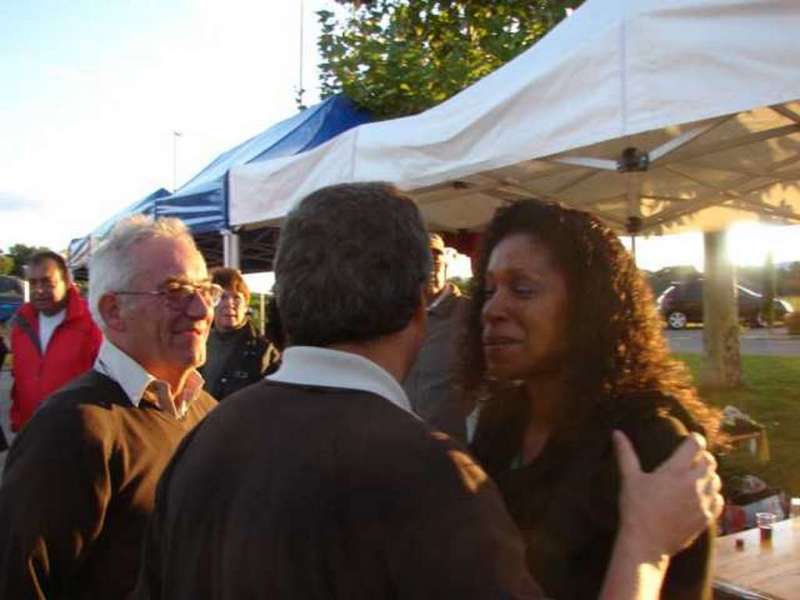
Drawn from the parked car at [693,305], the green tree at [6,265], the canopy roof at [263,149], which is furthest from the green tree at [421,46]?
the green tree at [6,265]

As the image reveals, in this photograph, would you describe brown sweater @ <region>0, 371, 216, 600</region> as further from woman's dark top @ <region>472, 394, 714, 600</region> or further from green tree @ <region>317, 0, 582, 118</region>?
green tree @ <region>317, 0, 582, 118</region>

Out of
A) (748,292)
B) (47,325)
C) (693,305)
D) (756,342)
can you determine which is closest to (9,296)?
(47,325)

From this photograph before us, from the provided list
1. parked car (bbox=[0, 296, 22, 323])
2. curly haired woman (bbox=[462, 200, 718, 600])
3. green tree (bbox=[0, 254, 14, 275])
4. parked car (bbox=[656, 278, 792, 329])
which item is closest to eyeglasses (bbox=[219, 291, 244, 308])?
curly haired woman (bbox=[462, 200, 718, 600])

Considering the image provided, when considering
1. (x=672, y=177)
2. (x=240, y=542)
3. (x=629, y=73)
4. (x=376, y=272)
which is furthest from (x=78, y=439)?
(x=672, y=177)

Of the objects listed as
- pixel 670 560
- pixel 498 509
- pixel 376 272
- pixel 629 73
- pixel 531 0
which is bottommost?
pixel 670 560

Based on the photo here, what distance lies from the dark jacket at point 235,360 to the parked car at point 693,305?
23.2m

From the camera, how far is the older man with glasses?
1550 millimetres

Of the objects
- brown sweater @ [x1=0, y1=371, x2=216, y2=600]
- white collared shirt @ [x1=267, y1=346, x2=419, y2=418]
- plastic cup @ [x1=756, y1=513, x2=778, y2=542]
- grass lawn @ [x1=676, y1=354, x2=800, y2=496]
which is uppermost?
white collared shirt @ [x1=267, y1=346, x2=419, y2=418]

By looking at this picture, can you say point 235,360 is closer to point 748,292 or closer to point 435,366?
point 435,366

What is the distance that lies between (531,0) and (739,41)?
7.84 m

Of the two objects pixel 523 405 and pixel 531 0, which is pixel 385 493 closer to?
pixel 523 405

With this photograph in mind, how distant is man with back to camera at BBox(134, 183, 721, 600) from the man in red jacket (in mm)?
3732

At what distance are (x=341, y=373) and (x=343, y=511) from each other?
19 centimetres

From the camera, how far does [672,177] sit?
173 inches
